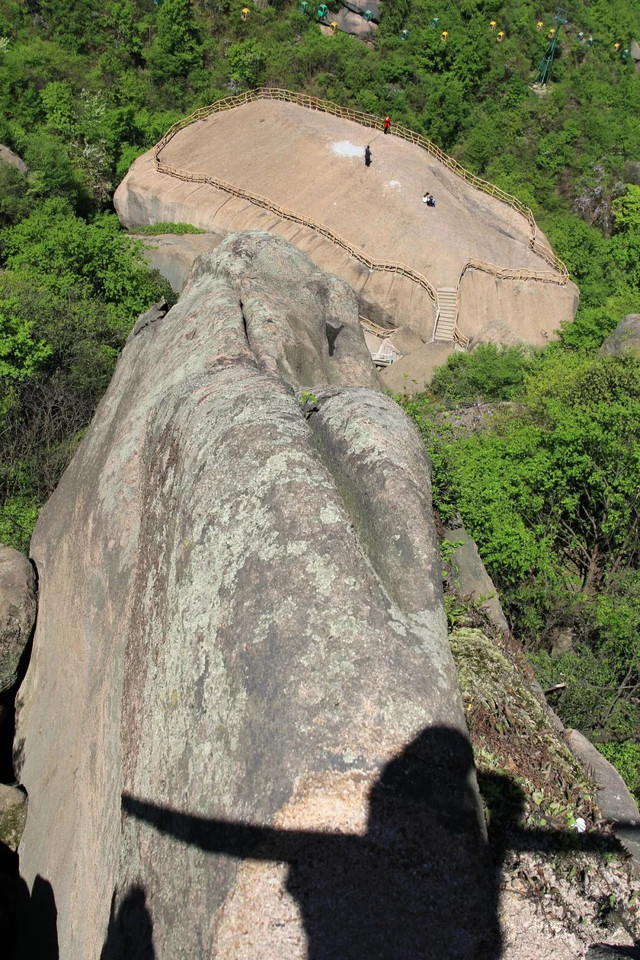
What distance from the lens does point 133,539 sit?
8.46m

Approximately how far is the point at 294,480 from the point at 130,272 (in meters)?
17.5

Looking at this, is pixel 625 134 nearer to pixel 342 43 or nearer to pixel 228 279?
pixel 342 43

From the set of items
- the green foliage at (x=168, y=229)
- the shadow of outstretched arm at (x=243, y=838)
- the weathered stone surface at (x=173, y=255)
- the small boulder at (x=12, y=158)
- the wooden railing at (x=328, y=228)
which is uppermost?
the shadow of outstretched arm at (x=243, y=838)

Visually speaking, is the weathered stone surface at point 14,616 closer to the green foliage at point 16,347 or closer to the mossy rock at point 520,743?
the mossy rock at point 520,743

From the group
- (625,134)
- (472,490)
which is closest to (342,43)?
(625,134)

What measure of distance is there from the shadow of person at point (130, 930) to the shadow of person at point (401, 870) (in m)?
1.09

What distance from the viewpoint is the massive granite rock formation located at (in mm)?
5047

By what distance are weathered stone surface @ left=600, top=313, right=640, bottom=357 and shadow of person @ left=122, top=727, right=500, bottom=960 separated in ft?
71.2

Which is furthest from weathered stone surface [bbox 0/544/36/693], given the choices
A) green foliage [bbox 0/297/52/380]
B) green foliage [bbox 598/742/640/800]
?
green foliage [bbox 598/742/640/800]

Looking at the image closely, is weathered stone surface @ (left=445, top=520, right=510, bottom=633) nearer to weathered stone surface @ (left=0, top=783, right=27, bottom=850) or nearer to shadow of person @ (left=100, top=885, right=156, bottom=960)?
shadow of person @ (left=100, top=885, right=156, bottom=960)

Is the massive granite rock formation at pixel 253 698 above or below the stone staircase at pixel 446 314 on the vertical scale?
above

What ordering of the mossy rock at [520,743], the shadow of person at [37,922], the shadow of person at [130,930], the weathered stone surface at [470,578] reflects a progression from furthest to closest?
the weathered stone surface at [470,578]
the shadow of person at [37,922]
the mossy rock at [520,743]
the shadow of person at [130,930]

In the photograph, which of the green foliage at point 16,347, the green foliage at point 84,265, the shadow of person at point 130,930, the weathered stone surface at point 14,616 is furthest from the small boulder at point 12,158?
the shadow of person at point 130,930

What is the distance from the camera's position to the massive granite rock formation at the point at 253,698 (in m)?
5.05
